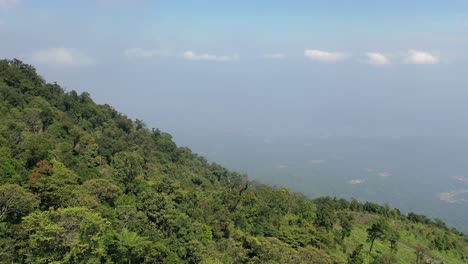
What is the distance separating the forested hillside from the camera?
23.8 metres

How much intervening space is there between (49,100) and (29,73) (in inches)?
364

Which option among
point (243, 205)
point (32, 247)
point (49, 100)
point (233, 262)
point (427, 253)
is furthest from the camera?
point (49, 100)

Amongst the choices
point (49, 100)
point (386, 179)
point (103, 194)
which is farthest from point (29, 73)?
point (386, 179)

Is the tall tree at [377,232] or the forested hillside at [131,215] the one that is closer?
the forested hillside at [131,215]

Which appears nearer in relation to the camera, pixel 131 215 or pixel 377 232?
pixel 131 215

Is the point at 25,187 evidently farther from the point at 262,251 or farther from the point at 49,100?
the point at 49,100

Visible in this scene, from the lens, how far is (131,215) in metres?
31.1

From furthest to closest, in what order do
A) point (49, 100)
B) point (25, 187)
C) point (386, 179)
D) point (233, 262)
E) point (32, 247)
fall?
point (386, 179) < point (49, 100) < point (233, 262) < point (25, 187) < point (32, 247)

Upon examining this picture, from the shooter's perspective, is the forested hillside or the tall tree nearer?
the forested hillside

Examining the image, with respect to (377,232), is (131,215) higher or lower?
higher

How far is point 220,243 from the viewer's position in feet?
112

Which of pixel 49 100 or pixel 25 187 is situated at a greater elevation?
pixel 49 100

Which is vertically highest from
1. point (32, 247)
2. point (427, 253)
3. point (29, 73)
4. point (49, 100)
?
point (29, 73)

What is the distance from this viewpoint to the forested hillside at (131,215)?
23812 mm
